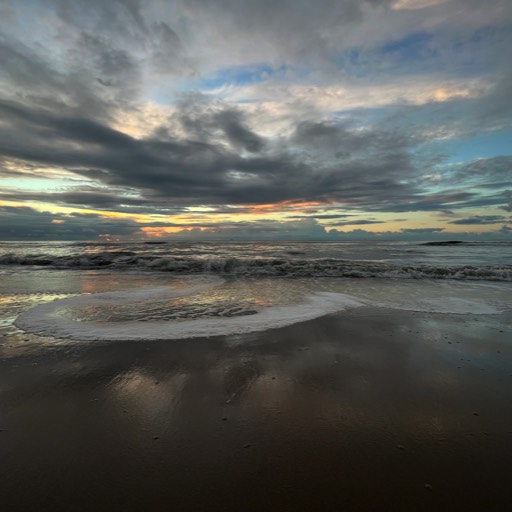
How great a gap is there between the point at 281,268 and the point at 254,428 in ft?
47.4

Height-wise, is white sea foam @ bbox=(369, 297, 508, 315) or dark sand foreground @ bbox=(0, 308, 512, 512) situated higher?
white sea foam @ bbox=(369, 297, 508, 315)

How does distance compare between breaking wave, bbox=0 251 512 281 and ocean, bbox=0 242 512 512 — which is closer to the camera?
ocean, bbox=0 242 512 512

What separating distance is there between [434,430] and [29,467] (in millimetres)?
3312

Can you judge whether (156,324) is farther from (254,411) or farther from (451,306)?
(451,306)

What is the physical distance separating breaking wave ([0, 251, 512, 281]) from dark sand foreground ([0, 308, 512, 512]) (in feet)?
35.9

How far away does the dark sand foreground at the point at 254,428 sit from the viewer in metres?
2.12

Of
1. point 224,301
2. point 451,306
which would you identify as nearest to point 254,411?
point 224,301

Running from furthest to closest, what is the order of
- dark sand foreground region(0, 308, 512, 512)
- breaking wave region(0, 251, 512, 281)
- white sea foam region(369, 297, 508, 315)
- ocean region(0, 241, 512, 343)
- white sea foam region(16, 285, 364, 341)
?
breaking wave region(0, 251, 512, 281)
white sea foam region(369, 297, 508, 315)
ocean region(0, 241, 512, 343)
white sea foam region(16, 285, 364, 341)
dark sand foreground region(0, 308, 512, 512)

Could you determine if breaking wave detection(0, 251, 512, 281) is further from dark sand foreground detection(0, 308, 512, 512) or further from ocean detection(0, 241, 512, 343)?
dark sand foreground detection(0, 308, 512, 512)

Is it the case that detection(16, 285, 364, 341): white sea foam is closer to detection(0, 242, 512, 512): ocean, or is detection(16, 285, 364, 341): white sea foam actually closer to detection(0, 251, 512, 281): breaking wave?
detection(0, 242, 512, 512): ocean

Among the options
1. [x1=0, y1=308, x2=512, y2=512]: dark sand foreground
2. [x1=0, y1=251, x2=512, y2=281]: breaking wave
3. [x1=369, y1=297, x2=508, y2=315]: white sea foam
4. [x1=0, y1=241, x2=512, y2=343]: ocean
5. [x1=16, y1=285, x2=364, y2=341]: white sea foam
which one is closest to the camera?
[x1=0, y1=308, x2=512, y2=512]: dark sand foreground

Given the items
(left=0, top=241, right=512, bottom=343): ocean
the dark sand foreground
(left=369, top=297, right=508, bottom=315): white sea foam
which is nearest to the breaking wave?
(left=0, top=241, right=512, bottom=343): ocean

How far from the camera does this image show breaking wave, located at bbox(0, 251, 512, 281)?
14.9 meters

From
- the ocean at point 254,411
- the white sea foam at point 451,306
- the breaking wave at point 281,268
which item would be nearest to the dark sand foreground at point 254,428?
the ocean at point 254,411
